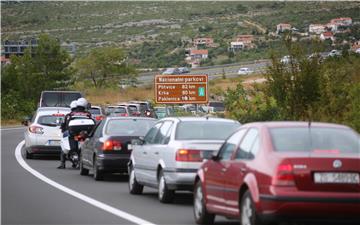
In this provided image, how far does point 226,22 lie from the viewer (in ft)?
487

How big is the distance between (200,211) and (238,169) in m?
2.00

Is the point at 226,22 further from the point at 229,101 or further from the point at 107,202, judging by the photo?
the point at 107,202

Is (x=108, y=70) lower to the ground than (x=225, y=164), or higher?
lower

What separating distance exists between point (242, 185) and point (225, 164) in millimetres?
901

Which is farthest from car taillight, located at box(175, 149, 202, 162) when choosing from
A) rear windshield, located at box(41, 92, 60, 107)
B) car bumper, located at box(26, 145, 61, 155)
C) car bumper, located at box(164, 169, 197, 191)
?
rear windshield, located at box(41, 92, 60, 107)

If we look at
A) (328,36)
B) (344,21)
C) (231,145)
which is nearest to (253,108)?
(231,145)

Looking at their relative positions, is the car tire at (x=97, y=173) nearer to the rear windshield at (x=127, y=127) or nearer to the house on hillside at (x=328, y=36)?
the rear windshield at (x=127, y=127)

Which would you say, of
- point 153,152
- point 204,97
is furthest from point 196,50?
point 153,152

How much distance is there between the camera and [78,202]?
62.9 ft

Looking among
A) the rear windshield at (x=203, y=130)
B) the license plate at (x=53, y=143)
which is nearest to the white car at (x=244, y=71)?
the license plate at (x=53, y=143)

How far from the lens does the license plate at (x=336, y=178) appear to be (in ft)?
41.3

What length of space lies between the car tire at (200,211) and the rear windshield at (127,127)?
28.6 ft

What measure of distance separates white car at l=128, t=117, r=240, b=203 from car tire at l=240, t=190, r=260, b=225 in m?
4.83

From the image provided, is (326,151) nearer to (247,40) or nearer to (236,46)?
(247,40)
